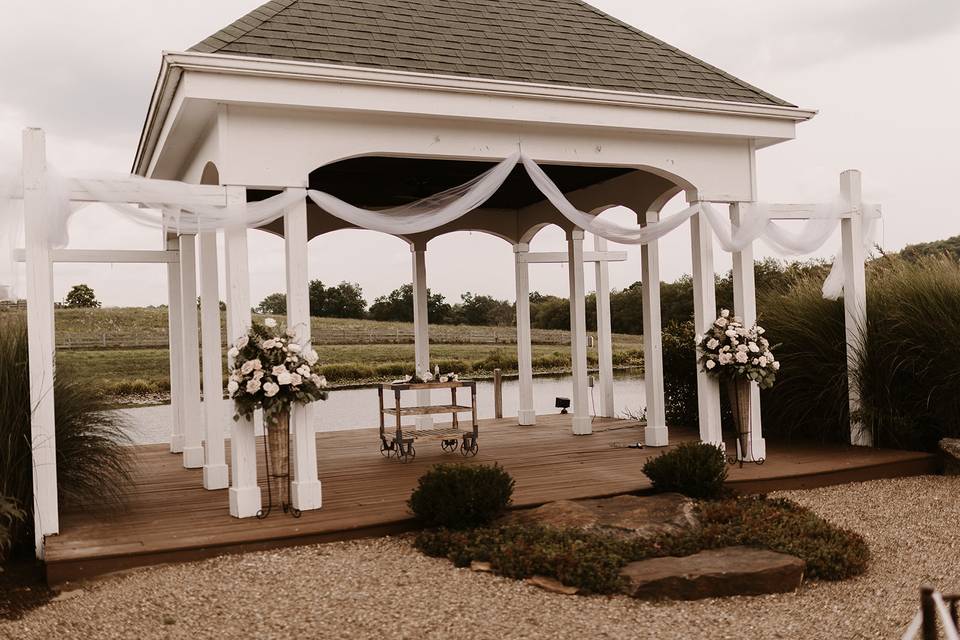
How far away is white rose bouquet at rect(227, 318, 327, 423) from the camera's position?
5.80m

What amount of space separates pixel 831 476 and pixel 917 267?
294 cm

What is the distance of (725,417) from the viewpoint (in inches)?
395

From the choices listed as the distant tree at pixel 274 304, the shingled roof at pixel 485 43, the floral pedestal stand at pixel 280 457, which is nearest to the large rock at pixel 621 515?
the floral pedestal stand at pixel 280 457

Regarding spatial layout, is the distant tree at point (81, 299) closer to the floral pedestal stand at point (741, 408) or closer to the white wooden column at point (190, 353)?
the white wooden column at point (190, 353)

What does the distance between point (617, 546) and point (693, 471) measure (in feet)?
4.79

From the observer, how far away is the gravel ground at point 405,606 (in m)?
4.21

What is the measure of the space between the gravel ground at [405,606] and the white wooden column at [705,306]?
2549mm

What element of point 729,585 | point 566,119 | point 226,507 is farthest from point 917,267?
point 226,507

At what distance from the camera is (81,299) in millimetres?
31797

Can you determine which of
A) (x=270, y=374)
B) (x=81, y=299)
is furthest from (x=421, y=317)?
(x=81, y=299)

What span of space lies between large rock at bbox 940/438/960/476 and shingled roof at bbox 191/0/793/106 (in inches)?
140

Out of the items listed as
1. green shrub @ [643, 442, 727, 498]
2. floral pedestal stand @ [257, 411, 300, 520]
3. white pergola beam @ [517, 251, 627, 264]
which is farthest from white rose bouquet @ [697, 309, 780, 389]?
floral pedestal stand @ [257, 411, 300, 520]

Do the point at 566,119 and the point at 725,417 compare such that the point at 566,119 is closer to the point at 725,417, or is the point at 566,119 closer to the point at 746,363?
the point at 746,363

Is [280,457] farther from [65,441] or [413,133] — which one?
[413,133]
